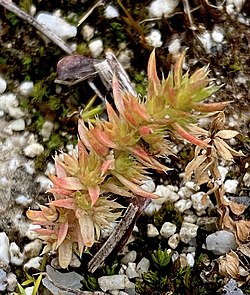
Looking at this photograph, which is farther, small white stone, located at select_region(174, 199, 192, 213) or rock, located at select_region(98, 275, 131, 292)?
small white stone, located at select_region(174, 199, 192, 213)

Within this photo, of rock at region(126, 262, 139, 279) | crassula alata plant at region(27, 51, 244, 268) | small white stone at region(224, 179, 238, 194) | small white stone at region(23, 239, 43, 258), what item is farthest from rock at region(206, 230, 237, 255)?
small white stone at region(23, 239, 43, 258)

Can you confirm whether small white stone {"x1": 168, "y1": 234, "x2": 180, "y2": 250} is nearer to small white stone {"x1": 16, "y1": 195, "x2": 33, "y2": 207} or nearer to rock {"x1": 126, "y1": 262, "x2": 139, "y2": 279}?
rock {"x1": 126, "y1": 262, "x2": 139, "y2": 279}

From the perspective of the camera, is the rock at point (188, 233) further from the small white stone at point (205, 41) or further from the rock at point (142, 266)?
the small white stone at point (205, 41)

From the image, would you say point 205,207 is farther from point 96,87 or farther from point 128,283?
point 96,87

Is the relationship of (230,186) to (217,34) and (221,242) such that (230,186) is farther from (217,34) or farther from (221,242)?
(217,34)

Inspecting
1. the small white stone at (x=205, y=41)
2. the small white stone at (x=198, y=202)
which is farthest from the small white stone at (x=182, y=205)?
the small white stone at (x=205, y=41)

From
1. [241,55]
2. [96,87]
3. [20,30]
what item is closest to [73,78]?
[96,87]

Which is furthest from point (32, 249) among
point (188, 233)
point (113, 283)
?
point (188, 233)
